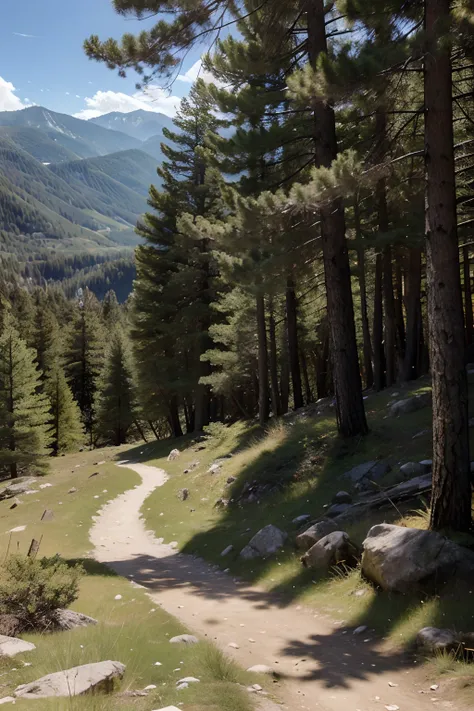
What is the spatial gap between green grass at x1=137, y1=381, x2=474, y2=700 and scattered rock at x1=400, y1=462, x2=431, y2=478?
1.24 feet

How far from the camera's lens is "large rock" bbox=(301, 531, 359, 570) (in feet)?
27.2

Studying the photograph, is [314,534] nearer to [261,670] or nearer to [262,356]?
[261,670]

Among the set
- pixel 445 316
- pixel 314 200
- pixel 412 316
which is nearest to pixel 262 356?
pixel 412 316

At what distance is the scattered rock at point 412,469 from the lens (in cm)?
1002

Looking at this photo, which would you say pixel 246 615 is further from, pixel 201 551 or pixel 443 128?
pixel 443 128

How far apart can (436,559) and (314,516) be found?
447 centimetres

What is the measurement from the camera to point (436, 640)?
554 cm

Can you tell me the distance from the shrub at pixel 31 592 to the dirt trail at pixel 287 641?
1903 millimetres

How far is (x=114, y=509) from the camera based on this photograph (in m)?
19.3

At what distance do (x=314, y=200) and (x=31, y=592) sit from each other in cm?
715

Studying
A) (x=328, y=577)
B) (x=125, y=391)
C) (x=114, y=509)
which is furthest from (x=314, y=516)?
(x=125, y=391)

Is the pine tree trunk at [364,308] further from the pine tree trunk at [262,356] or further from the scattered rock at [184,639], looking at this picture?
the scattered rock at [184,639]

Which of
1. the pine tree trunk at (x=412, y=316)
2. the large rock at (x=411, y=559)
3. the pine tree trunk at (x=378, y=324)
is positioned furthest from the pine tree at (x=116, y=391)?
the large rock at (x=411, y=559)

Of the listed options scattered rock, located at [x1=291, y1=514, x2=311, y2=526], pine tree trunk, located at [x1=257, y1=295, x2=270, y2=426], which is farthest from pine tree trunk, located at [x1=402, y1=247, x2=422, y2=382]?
scattered rock, located at [x1=291, y1=514, x2=311, y2=526]
